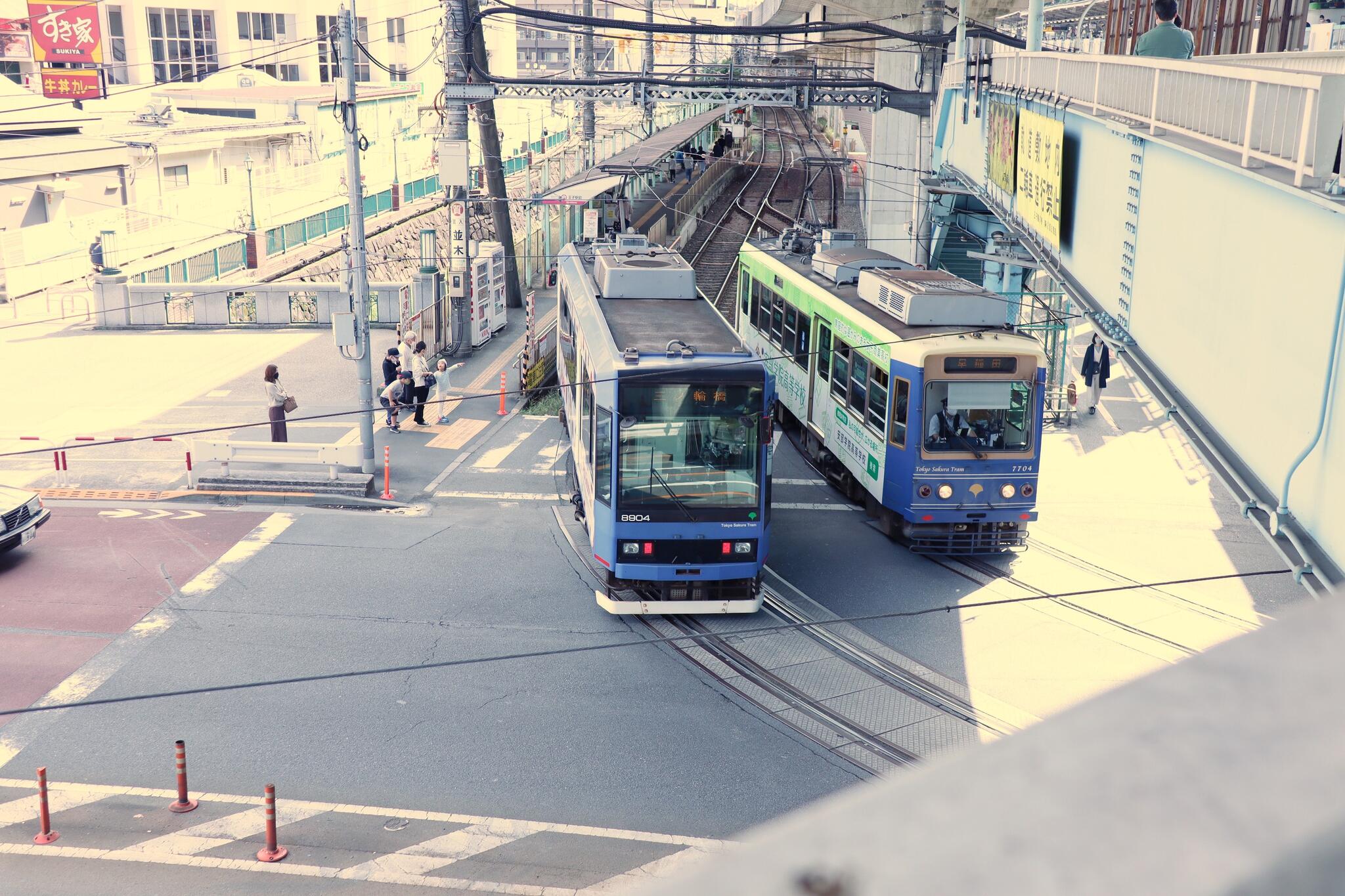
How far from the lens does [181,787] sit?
1018 cm

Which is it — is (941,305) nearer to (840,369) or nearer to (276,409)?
(840,369)

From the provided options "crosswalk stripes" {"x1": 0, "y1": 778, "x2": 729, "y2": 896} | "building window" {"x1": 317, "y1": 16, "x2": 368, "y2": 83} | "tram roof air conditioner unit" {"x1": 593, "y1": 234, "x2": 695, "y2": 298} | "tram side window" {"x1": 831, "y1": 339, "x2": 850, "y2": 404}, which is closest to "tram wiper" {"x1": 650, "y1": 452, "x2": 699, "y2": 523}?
"tram side window" {"x1": 831, "y1": 339, "x2": 850, "y2": 404}

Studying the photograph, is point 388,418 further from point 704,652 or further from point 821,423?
point 704,652

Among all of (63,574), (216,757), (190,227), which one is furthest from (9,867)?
(190,227)

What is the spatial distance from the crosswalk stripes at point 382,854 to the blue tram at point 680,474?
15.0 feet

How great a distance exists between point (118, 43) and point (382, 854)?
68719 millimetres

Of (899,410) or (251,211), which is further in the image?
(251,211)

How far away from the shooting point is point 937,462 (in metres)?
15.7

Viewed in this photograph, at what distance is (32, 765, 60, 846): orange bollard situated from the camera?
956 cm

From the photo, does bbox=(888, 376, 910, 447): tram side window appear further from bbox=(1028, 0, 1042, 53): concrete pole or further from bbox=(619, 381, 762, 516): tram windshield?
bbox=(1028, 0, 1042, 53): concrete pole

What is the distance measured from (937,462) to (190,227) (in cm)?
3025

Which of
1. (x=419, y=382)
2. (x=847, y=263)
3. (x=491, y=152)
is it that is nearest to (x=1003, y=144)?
(x=847, y=263)

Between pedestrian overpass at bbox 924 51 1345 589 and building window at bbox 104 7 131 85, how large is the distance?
63.9 m

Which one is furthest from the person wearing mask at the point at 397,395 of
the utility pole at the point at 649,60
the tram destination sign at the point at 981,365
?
the utility pole at the point at 649,60
